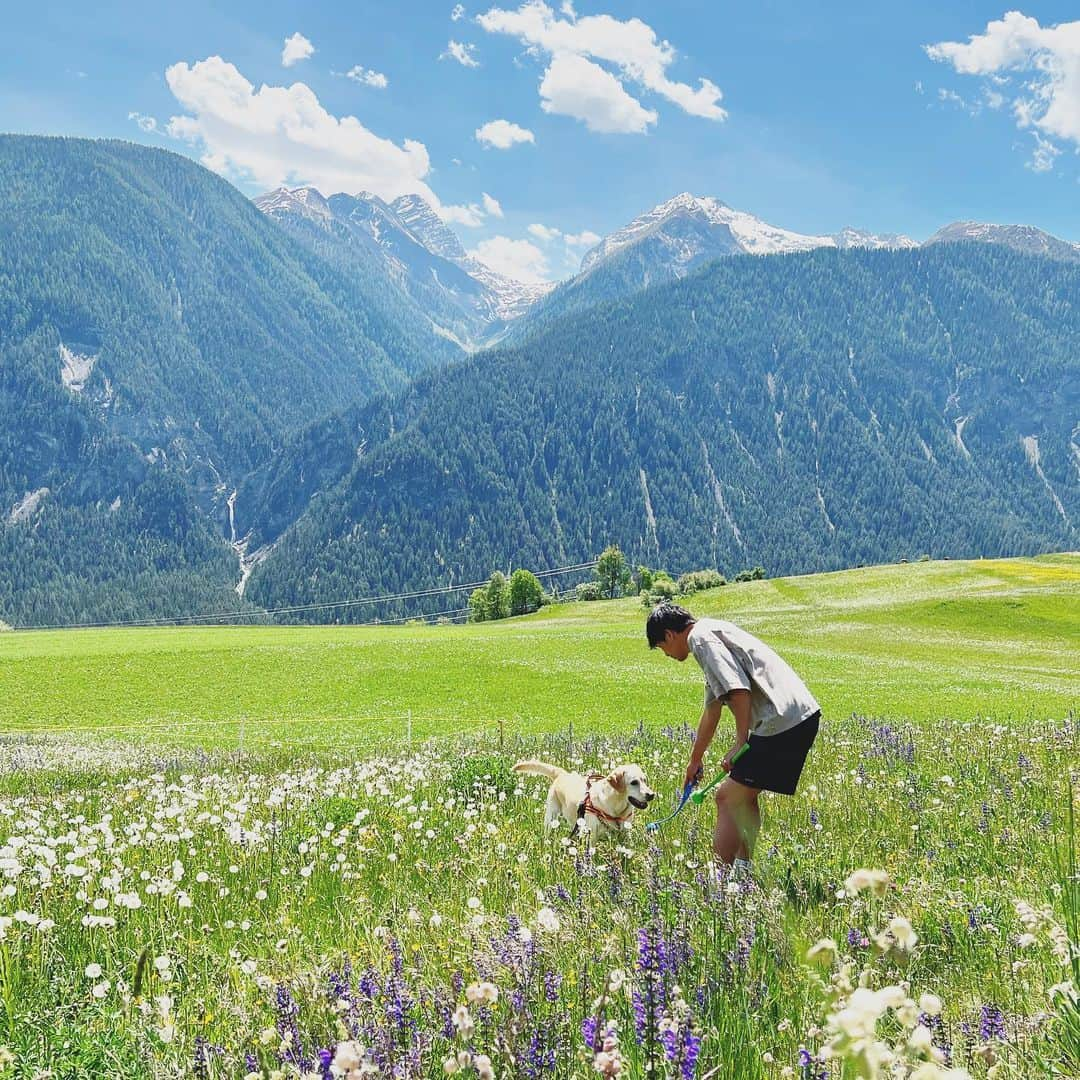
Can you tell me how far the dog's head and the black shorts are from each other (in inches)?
33.0

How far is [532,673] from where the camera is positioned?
39.4m

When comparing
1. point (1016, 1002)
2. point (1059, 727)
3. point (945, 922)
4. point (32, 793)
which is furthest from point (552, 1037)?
point (1059, 727)

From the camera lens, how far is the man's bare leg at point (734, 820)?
21.8 feet

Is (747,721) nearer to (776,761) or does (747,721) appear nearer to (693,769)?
(776,761)

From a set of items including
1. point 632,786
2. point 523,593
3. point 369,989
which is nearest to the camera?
point 369,989

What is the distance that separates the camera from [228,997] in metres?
3.85

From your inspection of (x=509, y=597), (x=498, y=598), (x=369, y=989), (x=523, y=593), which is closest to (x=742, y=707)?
(x=369, y=989)

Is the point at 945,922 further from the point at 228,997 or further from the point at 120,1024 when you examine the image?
the point at 120,1024

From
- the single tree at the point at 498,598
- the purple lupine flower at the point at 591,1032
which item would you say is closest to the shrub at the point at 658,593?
the single tree at the point at 498,598

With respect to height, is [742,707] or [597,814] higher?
[742,707]

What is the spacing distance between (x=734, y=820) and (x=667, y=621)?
183cm

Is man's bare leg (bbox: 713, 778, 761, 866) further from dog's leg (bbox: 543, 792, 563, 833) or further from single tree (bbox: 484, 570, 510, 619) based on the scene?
single tree (bbox: 484, 570, 510, 619)

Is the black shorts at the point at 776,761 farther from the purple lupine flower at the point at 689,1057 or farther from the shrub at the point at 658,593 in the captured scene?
the shrub at the point at 658,593

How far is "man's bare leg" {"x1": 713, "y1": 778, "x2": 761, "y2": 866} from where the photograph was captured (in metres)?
6.63
